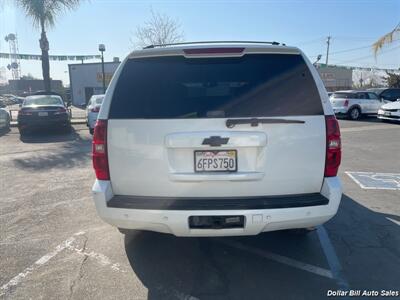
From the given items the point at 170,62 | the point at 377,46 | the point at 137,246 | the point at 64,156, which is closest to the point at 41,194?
the point at 137,246

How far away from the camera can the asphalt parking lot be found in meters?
2.95

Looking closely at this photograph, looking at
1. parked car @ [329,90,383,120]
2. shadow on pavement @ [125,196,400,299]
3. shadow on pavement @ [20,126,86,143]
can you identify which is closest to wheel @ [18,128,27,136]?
shadow on pavement @ [20,126,86,143]

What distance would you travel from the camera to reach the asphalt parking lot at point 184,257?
2945 millimetres

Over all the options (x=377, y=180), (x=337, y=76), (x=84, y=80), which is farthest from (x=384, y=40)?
(x=337, y=76)

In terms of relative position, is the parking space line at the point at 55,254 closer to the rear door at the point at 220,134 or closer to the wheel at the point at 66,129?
the rear door at the point at 220,134

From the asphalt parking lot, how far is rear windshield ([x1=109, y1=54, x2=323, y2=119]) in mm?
1524

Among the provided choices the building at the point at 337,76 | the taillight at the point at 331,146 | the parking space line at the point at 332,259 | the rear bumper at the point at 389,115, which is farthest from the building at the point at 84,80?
the building at the point at 337,76

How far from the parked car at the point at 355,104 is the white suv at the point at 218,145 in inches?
664

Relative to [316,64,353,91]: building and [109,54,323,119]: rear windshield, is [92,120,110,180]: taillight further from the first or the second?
[316,64,353,91]: building

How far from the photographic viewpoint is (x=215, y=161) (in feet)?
9.16

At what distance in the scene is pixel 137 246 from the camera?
3.71 metres

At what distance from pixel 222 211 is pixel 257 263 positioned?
0.98 m

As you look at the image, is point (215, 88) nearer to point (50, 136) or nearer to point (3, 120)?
point (50, 136)

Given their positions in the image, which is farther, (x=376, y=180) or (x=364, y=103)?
(x=364, y=103)
